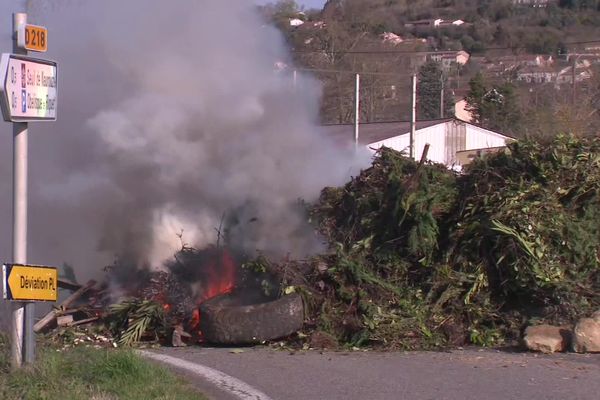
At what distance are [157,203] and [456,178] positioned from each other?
13.1 feet

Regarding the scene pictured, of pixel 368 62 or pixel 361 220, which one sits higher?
pixel 368 62

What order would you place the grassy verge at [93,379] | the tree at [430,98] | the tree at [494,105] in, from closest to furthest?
the grassy verge at [93,379] → the tree at [494,105] → the tree at [430,98]

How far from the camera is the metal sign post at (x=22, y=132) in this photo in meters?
7.75

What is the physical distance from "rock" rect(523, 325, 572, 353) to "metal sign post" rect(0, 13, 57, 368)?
4.86m

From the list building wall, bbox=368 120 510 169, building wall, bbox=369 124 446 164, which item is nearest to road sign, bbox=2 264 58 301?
building wall, bbox=369 124 446 164

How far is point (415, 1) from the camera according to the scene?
105m

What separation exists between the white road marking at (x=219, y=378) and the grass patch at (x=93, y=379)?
384mm

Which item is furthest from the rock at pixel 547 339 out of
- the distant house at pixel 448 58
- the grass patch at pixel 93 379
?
the distant house at pixel 448 58

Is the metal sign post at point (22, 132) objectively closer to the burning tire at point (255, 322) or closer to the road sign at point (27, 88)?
the road sign at point (27, 88)

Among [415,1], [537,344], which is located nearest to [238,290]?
[537,344]

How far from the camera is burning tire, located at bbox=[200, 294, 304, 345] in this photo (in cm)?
1038

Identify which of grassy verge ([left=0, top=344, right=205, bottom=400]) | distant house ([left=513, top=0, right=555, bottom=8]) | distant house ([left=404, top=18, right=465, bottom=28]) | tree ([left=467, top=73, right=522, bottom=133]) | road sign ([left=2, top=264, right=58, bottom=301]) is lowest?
grassy verge ([left=0, top=344, right=205, bottom=400])

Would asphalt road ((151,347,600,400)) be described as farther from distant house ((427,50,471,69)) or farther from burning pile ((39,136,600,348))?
distant house ((427,50,471,69))

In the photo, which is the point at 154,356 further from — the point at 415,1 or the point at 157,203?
the point at 415,1
